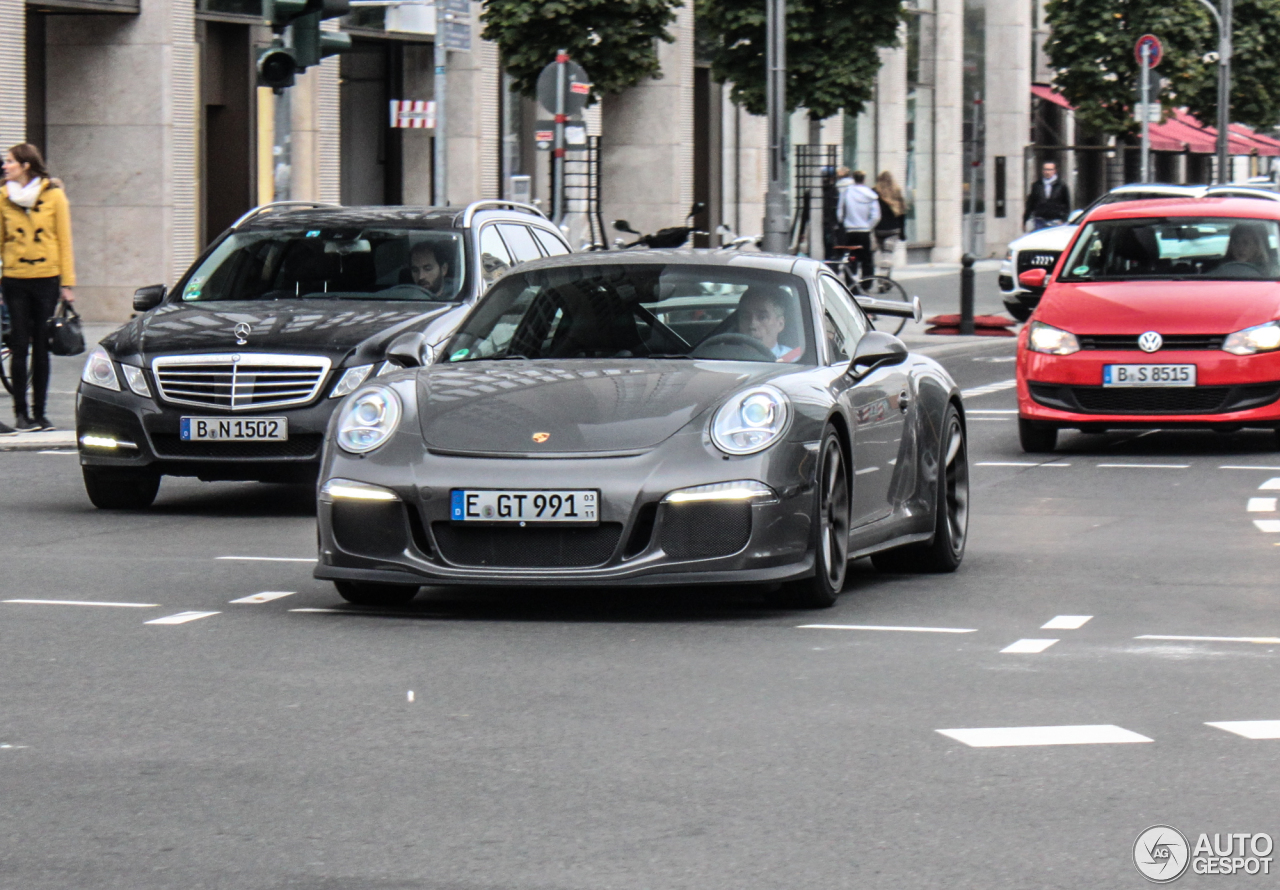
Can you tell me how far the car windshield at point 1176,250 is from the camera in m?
15.8

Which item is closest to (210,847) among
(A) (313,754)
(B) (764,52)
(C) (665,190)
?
(A) (313,754)

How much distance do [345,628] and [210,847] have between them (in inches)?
124

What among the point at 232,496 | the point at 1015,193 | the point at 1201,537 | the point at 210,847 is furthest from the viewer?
the point at 1015,193

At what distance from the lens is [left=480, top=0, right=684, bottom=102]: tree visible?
25062 mm

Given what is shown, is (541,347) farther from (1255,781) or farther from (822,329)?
(1255,781)

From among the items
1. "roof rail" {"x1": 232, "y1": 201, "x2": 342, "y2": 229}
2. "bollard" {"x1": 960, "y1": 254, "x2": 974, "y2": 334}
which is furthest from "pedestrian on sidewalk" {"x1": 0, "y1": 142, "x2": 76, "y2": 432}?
"bollard" {"x1": 960, "y1": 254, "x2": 974, "y2": 334}

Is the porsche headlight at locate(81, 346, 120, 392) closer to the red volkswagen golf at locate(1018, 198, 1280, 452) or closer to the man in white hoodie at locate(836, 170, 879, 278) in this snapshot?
the red volkswagen golf at locate(1018, 198, 1280, 452)

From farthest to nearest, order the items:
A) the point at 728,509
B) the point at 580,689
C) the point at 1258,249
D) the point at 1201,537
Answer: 1. the point at 1258,249
2. the point at 1201,537
3. the point at 728,509
4. the point at 580,689

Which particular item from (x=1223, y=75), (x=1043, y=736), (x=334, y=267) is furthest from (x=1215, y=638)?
(x=1223, y=75)

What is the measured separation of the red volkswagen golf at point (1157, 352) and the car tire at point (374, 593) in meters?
7.13

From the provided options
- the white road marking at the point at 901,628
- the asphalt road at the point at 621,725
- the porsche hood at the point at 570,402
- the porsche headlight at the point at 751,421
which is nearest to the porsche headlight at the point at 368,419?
the porsche hood at the point at 570,402

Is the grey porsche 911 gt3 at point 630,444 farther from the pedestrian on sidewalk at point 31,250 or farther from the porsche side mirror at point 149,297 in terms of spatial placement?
the pedestrian on sidewalk at point 31,250

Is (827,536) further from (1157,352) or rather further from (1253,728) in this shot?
(1157,352)

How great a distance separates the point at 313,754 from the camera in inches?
237
